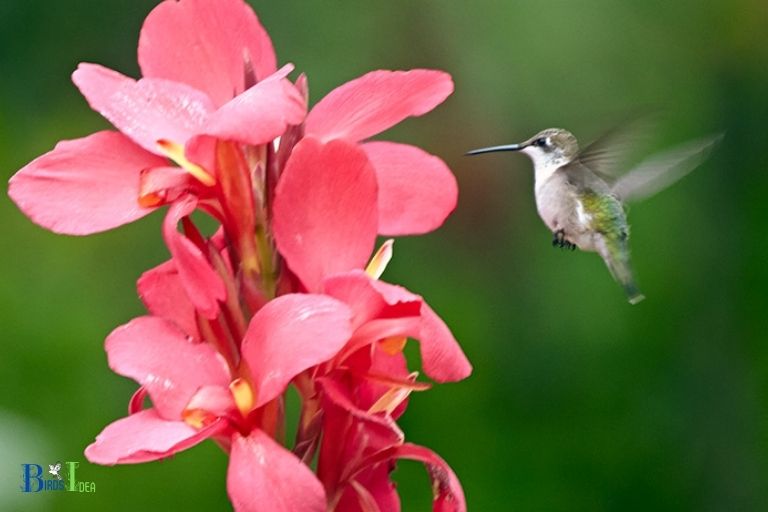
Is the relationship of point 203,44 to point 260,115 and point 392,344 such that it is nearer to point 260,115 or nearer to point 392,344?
point 260,115

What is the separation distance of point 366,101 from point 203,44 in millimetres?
114

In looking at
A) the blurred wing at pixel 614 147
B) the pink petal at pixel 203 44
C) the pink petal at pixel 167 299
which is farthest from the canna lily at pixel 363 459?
the blurred wing at pixel 614 147

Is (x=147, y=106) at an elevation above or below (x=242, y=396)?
above

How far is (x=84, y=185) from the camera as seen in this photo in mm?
738

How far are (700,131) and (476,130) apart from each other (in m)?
0.45

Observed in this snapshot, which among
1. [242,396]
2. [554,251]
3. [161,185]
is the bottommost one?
[554,251]

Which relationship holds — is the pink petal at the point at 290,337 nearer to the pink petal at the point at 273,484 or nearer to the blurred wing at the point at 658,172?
the pink petal at the point at 273,484

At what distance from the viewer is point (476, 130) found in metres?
2.39

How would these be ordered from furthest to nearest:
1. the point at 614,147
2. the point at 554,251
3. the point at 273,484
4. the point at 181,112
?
the point at 554,251
the point at 614,147
the point at 181,112
the point at 273,484

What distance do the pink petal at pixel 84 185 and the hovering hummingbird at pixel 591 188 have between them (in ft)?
2.47

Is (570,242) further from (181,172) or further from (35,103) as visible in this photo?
(35,103)

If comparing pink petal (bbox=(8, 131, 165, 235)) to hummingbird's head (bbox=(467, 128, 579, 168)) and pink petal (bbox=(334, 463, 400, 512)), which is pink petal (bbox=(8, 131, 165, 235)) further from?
hummingbird's head (bbox=(467, 128, 579, 168))

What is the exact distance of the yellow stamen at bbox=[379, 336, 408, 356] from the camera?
29.8 inches

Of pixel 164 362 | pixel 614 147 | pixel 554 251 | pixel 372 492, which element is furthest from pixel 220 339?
pixel 554 251
